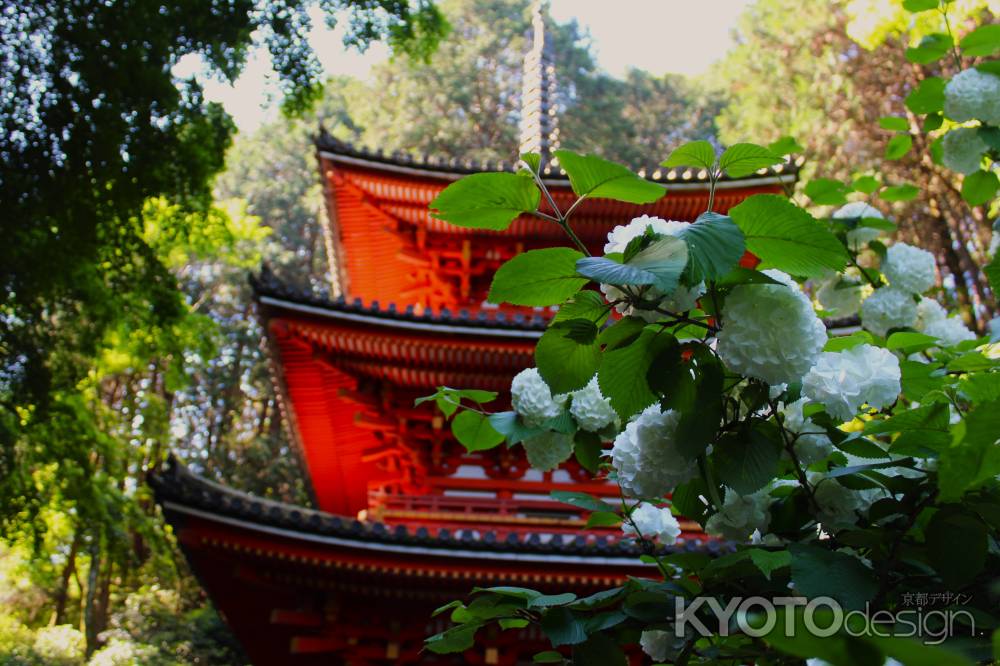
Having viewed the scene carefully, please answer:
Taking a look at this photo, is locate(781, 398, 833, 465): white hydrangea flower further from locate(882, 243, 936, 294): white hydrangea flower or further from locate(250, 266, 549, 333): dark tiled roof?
locate(250, 266, 549, 333): dark tiled roof

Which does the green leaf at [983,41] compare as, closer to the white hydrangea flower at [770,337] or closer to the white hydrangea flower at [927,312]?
the white hydrangea flower at [927,312]

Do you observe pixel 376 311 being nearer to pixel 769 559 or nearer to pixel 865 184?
pixel 865 184

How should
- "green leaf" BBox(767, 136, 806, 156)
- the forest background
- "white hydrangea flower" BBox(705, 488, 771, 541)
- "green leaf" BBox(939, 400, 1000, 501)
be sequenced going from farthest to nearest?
the forest background → "green leaf" BBox(767, 136, 806, 156) → "white hydrangea flower" BBox(705, 488, 771, 541) → "green leaf" BBox(939, 400, 1000, 501)

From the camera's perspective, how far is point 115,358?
15266mm

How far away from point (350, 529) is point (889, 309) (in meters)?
4.23

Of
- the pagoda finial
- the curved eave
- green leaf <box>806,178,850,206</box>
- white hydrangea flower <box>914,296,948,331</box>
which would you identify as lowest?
white hydrangea flower <box>914,296,948,331</box>

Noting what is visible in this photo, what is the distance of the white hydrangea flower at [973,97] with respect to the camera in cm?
195

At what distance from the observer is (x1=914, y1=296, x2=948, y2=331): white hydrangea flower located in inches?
95.3

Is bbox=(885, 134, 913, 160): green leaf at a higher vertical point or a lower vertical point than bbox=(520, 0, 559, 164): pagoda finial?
lower

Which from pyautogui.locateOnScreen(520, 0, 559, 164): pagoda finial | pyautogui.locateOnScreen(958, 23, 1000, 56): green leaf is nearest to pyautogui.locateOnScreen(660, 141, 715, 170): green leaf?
pyautogui.locateOnScreen(958, 23, 1000, 56): green leaf

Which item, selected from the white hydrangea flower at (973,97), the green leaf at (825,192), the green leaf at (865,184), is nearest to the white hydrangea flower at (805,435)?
the green leaf at (825,192)

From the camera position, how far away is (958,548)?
47.8 inches

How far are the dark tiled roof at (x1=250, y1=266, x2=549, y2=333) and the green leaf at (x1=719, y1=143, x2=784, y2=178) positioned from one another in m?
5.05

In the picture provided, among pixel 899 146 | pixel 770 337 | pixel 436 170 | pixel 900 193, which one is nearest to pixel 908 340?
pixel 770 337
